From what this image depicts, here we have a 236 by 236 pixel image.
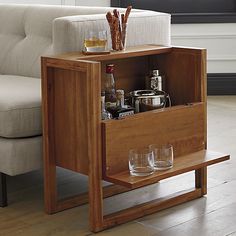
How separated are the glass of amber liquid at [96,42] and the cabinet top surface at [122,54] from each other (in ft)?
0.13

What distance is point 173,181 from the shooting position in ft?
8.87

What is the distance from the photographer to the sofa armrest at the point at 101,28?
2.40 metres

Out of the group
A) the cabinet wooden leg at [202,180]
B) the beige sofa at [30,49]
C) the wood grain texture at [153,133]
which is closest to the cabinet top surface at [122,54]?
the beige sofa at [30,49]

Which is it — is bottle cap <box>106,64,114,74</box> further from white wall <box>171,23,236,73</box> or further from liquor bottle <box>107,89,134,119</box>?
white wall <box>171,23,236,73</box>

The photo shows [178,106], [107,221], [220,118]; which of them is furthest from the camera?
[220,118]

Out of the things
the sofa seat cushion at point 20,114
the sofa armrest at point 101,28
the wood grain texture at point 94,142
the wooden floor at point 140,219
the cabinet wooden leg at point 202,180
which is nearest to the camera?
the wood grain texture at point 94,142

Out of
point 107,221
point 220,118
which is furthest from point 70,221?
point 220,118

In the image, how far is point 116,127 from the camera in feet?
6.97

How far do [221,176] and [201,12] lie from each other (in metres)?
2.23

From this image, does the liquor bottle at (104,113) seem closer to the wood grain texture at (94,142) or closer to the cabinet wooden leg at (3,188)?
the wood grain texture at (94,142)

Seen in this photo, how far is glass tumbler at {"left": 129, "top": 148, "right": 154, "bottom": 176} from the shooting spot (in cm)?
214

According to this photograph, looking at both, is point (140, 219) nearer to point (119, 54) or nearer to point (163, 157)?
point (163, 157)

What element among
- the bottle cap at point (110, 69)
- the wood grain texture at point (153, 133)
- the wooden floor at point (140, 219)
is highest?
the bottle cap at point (110, 69)

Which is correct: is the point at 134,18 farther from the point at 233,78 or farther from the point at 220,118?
the point at 233,78
